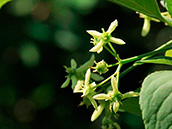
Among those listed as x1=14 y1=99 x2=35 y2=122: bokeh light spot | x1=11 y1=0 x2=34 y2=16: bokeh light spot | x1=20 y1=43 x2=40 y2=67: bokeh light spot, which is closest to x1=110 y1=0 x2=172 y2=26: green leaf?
x1=20 y1=43 x2=40 y2=67: bokeh light spot

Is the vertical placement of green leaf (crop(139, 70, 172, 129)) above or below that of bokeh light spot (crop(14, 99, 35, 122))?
above

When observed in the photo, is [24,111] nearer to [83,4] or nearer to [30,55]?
[30,55]

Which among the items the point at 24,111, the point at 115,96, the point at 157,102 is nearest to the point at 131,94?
the point at 115,96

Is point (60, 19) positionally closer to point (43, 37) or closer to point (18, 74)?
point (43, 37)

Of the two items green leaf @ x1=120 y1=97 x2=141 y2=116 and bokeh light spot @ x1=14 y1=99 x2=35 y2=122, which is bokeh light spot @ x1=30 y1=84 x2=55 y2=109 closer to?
bokeh light spot @ x1=14 y1=99 x2=35 y2=122

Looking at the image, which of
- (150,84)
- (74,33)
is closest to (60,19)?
(74,33)
